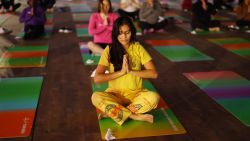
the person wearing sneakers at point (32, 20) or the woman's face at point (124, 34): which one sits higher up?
the woman's face at point (124, 34)

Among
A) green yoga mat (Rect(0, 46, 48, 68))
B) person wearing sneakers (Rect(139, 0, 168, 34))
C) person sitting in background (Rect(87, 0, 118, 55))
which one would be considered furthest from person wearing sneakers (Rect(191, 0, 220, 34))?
green yoga mat (Rect(0, 46, 48, 68))

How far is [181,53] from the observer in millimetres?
7059

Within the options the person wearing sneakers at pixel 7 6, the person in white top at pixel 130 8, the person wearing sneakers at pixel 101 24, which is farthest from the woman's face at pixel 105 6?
the person wearing sneakers at pixel 7 6

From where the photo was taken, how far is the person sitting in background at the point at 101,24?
6.28 m

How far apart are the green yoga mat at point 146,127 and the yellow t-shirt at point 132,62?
0.41 metres

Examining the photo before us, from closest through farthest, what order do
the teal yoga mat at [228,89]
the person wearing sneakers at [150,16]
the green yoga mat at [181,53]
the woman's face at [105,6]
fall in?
the teal yoga mat at [228,89] → the woman's face at [105,6] → the green yoga mat at [181,53] → the person wearing sneakers at [150,16]

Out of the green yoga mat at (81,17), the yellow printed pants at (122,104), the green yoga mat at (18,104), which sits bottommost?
the green yoga mat at (81,17)

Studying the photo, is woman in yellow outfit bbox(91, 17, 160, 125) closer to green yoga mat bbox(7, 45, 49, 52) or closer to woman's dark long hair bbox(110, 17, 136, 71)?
woman's dark long hair bbox(110, 17, 136, 71)

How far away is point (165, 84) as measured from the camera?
211 inches

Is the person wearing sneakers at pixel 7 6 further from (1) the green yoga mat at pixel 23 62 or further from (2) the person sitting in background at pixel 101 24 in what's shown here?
(2) the person sitting in background at pixel 101 24

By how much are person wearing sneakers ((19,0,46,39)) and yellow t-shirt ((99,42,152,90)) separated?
4754mm

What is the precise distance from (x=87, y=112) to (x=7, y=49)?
363 centimetres

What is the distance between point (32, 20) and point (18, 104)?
423 cm

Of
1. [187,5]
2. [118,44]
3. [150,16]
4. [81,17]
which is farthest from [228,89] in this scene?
[187,5]
